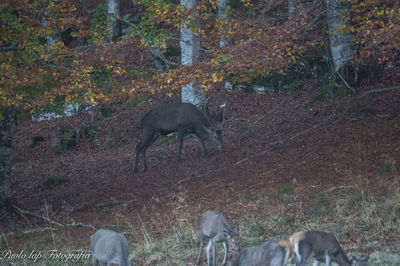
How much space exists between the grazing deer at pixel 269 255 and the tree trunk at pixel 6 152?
723cm

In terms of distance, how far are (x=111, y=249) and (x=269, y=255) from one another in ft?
6.27

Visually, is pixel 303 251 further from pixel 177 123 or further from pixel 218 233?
pixel 177 123

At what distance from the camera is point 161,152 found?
59.4ft

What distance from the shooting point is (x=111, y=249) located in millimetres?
7113

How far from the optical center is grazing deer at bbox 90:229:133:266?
6996mm

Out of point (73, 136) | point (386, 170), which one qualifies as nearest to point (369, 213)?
point (386, 170)

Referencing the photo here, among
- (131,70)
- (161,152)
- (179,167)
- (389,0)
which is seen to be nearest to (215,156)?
(179,167)

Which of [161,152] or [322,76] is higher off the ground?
[322,76]

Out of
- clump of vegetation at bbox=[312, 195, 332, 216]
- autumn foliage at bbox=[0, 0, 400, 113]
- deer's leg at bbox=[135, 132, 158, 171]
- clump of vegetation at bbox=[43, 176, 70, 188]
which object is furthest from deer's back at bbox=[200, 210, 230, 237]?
clump of vegetation at bbox=[43, 176, 70, 188]

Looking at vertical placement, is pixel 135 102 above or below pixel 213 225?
below

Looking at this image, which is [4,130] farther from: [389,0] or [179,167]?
[389,0]

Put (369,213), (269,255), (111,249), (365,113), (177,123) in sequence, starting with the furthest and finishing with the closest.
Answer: (177,123) → (365,113) → (369,213) → (111,249) → (269,255)

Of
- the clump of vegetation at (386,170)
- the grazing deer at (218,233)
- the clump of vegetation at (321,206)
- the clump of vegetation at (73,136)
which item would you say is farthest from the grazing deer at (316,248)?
the clump of vegetation at (73,136)

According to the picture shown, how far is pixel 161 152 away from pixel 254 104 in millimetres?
4059
